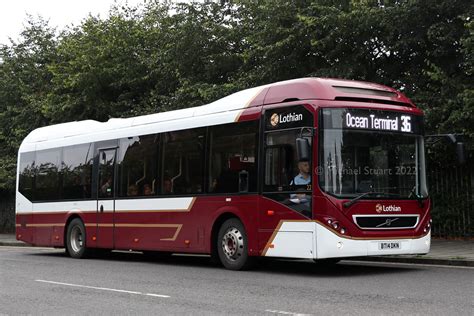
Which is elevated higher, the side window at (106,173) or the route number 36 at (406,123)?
the route number 36 at (406,123)

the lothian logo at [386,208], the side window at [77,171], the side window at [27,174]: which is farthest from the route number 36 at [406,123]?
the side window at [27,174]

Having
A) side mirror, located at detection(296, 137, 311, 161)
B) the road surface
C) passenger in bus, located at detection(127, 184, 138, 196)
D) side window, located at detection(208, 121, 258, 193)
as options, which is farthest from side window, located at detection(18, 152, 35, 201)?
side mirror, located at detection(296, 137, 311, 161)

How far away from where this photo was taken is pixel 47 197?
18.1 meters

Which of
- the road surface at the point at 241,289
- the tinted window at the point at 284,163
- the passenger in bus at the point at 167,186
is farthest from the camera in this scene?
the passenger in bus at the point at 167,186

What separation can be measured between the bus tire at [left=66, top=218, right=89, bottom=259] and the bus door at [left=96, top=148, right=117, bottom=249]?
0.87 meters

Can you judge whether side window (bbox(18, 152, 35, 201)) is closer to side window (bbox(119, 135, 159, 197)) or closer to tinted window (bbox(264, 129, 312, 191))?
side window (bbox(119, 135, 159, 197))

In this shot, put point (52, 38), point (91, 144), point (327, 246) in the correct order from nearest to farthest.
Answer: point (327, 246) < point (91, 144) < point (52, 38)

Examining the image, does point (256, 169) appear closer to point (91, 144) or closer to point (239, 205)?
point (239, 205)

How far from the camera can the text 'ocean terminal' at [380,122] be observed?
36.4 feet

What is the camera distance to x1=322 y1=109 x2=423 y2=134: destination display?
11.0 meters

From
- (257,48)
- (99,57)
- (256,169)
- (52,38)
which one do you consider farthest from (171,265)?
(52,38)

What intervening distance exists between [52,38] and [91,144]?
1775 cm

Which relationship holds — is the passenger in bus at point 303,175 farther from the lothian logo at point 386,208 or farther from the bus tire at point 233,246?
the bus tire at point 233,246

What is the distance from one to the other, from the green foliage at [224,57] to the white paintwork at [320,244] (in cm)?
513
